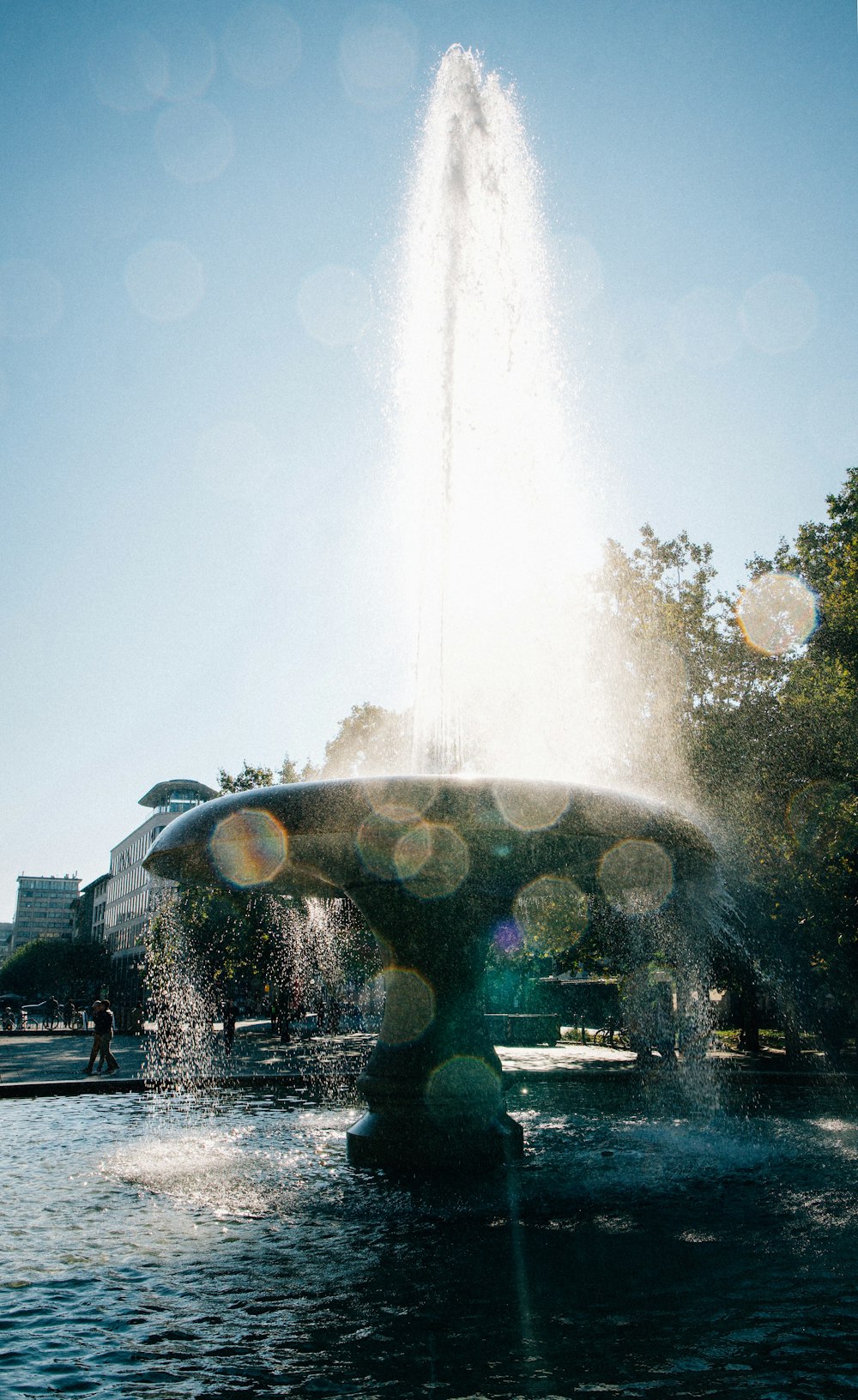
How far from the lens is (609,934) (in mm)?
18719

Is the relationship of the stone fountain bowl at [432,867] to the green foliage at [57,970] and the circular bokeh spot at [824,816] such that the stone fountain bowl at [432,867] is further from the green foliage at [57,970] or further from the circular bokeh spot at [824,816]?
the green foliage at [57,970]

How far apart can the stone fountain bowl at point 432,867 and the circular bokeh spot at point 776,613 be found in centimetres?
1635

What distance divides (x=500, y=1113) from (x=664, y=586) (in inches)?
762

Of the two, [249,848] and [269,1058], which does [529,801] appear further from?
[269,1058]

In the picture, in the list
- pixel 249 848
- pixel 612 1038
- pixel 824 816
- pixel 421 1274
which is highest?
pixel 824 816

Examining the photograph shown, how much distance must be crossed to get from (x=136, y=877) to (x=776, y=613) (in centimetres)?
7523

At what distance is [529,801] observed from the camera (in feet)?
17.9

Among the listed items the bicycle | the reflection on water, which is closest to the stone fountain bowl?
the reflection on water

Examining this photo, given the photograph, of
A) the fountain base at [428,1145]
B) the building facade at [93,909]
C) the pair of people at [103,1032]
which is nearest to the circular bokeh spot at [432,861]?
the fountain base at [428,1145]

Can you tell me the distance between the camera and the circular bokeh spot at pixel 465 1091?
616 centimetres

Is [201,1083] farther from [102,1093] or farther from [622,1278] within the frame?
[622,1278]

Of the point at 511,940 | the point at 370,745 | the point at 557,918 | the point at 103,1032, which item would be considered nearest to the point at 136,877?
the point at 370,745

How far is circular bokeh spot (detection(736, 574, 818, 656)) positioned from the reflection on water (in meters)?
17.2

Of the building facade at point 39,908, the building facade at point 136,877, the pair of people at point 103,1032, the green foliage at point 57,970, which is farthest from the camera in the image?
the building facade at point 39,908
